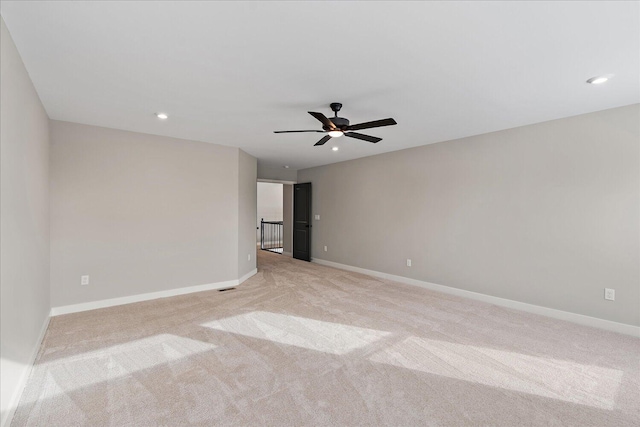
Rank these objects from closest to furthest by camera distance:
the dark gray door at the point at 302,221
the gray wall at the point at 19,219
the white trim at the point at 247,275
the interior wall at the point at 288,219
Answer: the gray wall at the point at 19,219 → the white trim at the point at 247,275 → the dark gray door at the point at 302,221 → the interior wall at the point at 288,219

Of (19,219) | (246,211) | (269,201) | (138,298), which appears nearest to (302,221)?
(246,211)

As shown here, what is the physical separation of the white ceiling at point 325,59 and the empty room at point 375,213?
0.02 metres

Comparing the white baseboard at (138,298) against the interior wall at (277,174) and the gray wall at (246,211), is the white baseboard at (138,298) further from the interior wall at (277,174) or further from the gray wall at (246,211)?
the interior wall at (277,174)

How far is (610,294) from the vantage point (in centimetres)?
336

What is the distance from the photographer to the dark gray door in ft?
24.7

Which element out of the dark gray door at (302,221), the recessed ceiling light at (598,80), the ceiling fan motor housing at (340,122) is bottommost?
the dark gray door at (302,221)

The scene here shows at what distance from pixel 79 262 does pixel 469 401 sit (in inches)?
180

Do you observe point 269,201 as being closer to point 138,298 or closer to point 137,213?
point 137,213

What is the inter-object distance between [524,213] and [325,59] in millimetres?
3417

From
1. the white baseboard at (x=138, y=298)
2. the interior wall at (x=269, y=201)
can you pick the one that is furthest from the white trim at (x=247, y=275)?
the interior wall at (x=269, y=201)

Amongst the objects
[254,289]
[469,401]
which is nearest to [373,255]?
[254,289]

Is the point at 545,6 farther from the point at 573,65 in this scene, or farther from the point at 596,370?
the point at 596,370

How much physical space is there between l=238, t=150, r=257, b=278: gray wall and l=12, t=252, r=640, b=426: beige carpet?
152 centimetres

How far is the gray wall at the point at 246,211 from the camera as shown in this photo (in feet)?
17.5
